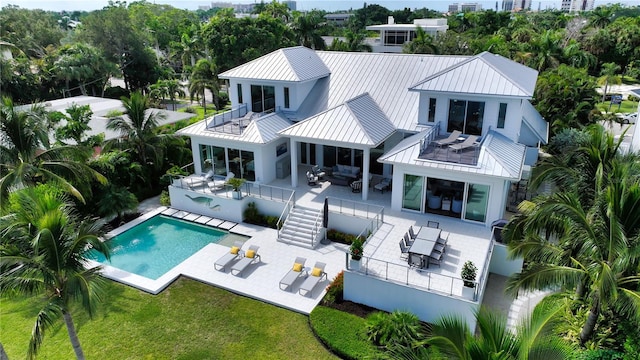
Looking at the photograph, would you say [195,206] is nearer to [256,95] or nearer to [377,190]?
[256,95]

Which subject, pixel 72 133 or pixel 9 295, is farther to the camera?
pixel 72 133

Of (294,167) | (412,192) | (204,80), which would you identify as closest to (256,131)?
(294,167)

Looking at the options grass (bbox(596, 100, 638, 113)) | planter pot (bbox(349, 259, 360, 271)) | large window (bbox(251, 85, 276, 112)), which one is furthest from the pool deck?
grass (bbox(596, 100, 638, 113))

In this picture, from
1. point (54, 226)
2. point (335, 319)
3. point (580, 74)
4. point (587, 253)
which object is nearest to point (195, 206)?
point (335, 319)

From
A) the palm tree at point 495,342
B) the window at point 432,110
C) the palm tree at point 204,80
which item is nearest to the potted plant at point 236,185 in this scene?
the window at point 432,110

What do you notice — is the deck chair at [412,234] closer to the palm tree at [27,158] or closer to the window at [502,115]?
the window at [502,115]

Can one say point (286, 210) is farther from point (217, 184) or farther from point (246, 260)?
point (217, 184)
